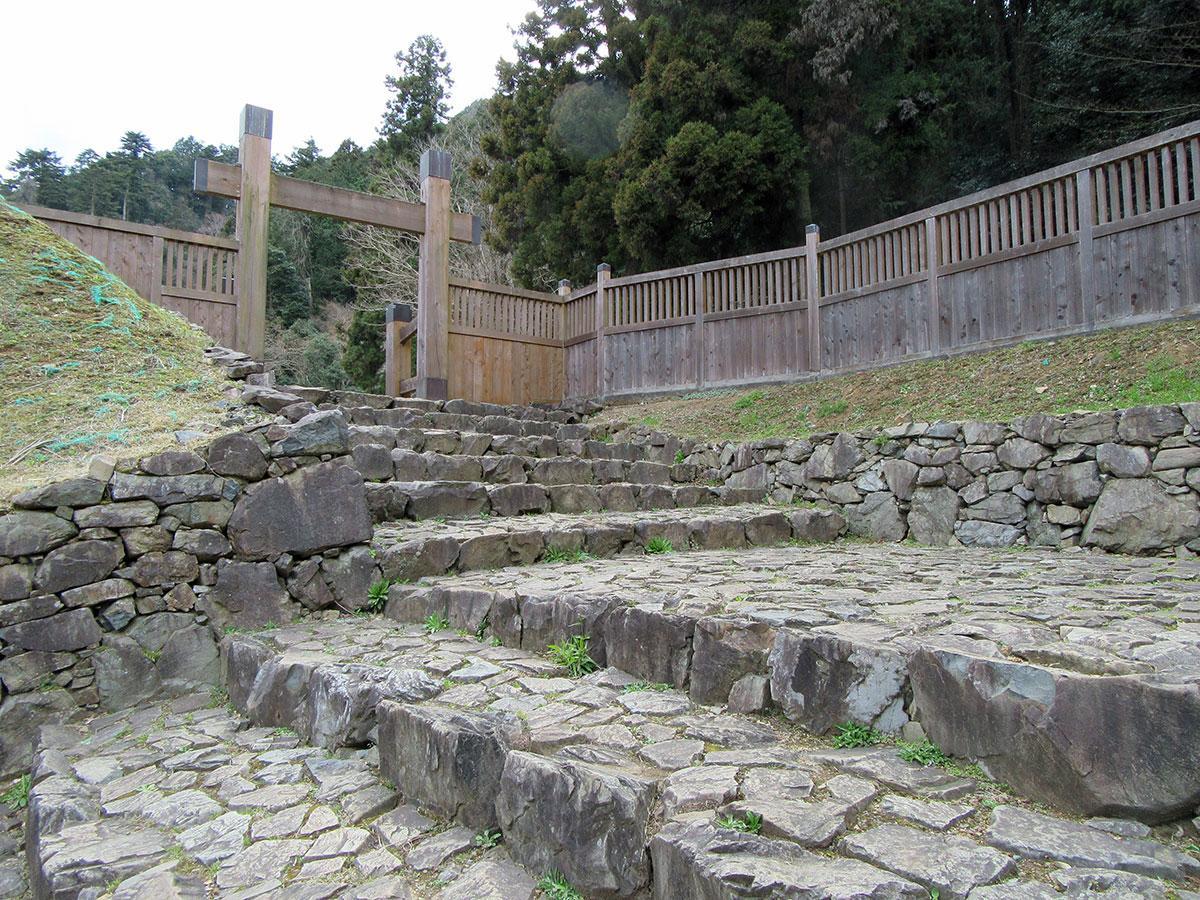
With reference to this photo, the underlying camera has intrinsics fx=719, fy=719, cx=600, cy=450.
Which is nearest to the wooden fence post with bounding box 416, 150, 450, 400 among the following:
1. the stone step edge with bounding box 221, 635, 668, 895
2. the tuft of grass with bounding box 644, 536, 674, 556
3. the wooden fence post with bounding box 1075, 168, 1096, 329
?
the tuft of grass with bounding box 644, 536, 674, 556

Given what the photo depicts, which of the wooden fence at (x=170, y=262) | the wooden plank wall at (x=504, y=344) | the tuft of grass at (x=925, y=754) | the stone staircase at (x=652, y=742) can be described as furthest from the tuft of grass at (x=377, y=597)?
the wooden plank wall at (x=504, y=344)

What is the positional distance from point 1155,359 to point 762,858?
552 centimetres

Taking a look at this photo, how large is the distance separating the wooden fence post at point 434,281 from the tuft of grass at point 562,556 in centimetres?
489

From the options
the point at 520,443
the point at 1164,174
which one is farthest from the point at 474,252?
the point at 1164,174

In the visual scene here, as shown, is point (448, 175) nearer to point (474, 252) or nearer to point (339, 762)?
point (339, 762)

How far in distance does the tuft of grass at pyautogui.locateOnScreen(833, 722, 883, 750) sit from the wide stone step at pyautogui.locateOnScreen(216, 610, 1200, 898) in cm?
7

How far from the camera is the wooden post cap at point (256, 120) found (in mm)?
7633

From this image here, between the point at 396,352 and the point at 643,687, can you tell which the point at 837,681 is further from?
the point at 396,352

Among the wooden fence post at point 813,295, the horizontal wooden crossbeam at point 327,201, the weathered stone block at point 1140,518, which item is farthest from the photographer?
the wooden fence post at point 813,295

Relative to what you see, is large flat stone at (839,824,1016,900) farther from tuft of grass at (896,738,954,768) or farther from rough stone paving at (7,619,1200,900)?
tuft of grass at (896,738,954,768)

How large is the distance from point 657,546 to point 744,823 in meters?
3.37

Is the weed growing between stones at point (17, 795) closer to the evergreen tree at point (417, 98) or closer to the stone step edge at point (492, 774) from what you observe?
the stone step edge at point (492, 774)

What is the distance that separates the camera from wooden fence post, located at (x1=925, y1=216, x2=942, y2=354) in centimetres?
703

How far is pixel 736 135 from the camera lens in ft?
37.2
